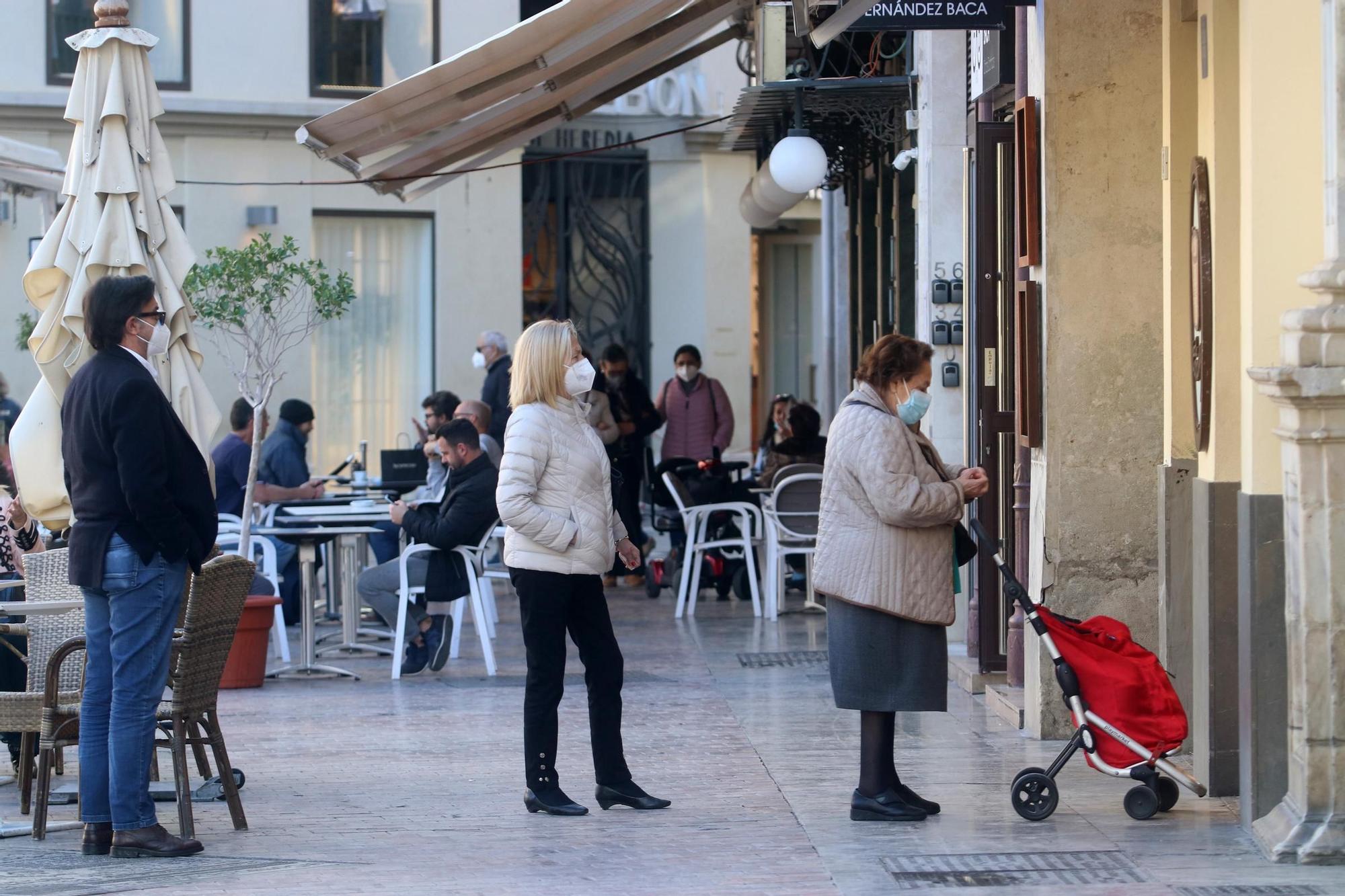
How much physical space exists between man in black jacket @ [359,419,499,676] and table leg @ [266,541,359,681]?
11.3 inches

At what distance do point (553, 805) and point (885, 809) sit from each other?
117 cm

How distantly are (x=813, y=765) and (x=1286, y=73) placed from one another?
3.19m

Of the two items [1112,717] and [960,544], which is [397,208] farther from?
[1112,717]

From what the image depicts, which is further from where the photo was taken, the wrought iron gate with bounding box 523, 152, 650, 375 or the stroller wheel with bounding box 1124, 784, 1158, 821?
the wrought iron gate with bounding box 523, 152, 650, 375

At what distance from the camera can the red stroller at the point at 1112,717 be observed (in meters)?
5.96

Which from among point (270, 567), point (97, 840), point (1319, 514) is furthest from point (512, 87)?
point (1319, 514)

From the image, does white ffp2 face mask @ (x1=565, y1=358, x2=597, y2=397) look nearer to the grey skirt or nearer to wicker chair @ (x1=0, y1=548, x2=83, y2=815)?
the grey skirt

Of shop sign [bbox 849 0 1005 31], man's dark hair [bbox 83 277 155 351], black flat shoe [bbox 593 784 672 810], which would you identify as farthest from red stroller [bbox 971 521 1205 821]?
man's dark hair [bbox 83 277 155 351]

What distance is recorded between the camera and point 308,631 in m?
9.73

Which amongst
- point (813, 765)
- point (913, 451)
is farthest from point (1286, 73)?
point (813, 765)

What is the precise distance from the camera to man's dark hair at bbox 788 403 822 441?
41.2ft

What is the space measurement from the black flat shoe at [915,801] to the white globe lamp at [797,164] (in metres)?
5.44

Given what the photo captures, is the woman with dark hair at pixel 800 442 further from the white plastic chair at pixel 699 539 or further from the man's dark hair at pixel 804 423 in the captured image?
the white plastic chair at pixel 699 539

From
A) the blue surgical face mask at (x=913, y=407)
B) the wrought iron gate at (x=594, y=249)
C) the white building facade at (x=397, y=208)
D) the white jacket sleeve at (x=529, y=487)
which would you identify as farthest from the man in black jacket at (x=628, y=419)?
the blue surgical face mask at (x=913, y=407)
